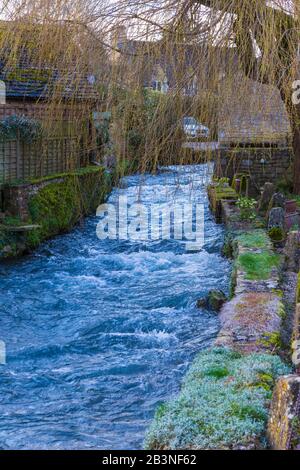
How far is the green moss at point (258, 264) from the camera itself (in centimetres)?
897

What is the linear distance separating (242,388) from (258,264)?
4.41 meters

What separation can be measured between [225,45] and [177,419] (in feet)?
9.93

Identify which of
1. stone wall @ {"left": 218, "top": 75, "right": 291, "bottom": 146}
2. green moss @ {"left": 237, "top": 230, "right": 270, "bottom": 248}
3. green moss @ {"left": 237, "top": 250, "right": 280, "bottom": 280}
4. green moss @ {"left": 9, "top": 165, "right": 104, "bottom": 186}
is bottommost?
green moss @ {"left": 237, "top": 250, "right": 280, "bottom": 280}

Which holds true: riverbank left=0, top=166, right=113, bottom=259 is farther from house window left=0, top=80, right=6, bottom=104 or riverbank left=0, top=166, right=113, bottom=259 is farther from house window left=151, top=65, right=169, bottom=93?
house window left=151, top=65, right=169, bottom=93

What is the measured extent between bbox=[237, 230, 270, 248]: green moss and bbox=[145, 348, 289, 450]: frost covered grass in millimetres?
4857

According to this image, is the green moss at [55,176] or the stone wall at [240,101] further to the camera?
the green moss at [55,176]

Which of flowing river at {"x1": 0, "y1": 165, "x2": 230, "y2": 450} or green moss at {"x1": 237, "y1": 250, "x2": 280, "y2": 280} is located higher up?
green moss at {"x1": 237, "y1": 250, "x2": 280, "y2": 280}

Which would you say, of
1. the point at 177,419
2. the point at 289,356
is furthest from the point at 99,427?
the point at 289,356

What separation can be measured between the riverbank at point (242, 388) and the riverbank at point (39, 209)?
4.73m

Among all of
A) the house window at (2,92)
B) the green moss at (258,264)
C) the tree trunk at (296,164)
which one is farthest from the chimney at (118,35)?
the house window at (2,92)

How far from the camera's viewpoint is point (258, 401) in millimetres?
4902

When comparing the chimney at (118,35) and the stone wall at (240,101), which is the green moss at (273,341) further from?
the chimney at (118,35)

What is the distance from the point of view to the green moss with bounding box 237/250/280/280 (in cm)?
897

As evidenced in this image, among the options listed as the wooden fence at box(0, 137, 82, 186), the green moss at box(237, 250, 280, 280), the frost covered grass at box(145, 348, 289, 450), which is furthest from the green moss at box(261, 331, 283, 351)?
the wooden fence at box(0, 137, 82, 186)
